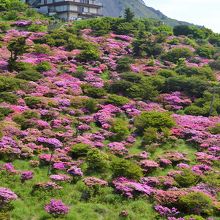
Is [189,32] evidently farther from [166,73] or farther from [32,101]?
[32,101]

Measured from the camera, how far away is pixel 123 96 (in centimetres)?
5028

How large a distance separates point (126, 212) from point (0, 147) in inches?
445

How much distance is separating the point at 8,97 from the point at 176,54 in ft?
117

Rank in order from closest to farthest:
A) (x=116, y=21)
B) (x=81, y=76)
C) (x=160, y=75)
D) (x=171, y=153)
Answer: (x=171, y=153), (x=81, y=76), (x=160, y=75), (x=116, y=21)

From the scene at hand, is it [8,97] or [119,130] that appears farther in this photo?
[8,97]

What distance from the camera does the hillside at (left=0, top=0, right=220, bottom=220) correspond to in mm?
27469

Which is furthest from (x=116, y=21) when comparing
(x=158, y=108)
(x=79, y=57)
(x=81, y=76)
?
(x=158, y=108)

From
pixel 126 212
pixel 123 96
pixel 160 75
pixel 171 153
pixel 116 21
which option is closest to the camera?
pixel 126 212

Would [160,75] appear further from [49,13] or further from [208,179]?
[49,13]

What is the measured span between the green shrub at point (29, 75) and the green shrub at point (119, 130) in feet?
46.8

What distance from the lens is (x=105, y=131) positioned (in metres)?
39.3

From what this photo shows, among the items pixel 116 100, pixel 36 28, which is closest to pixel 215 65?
pixel 116 100

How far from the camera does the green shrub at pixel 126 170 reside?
3036cm

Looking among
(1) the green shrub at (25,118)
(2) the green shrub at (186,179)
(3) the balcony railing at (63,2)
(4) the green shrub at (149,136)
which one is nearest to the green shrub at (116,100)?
(4) the green shrub at (149,136)
